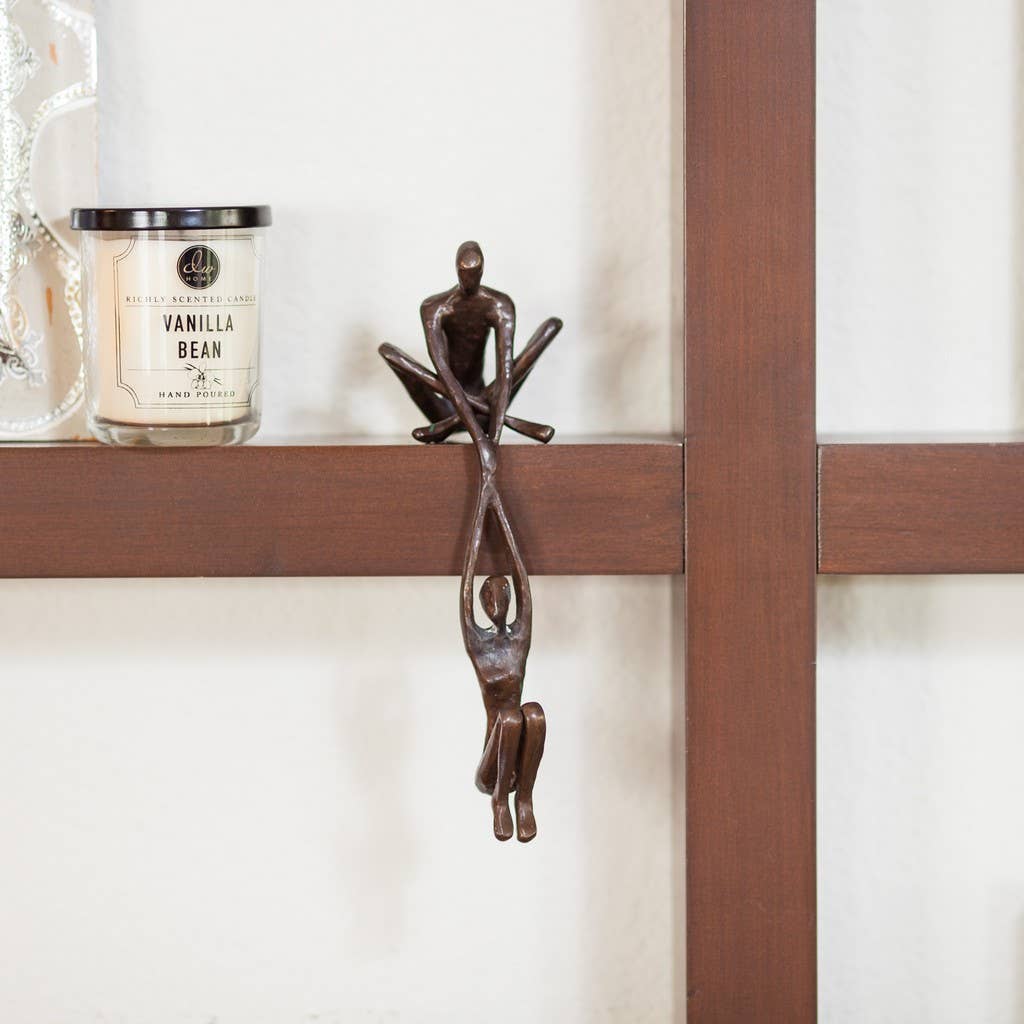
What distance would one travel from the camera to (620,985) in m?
0.44

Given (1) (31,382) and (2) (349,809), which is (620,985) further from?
(1) (31,382)

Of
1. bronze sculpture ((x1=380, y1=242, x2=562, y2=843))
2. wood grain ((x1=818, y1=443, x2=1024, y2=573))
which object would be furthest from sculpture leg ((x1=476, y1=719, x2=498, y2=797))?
wood grain ((x1=818, y1=443, x2=1024, y2=573))

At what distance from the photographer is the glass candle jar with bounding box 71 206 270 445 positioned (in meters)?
0.35

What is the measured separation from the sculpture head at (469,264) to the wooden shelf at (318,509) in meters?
0.05

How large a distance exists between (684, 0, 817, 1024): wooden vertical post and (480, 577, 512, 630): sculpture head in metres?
0.06

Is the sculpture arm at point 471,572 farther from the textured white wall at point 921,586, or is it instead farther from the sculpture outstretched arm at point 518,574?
the textured white wall at point 921,586

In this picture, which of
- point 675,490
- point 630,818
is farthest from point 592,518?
point 630,818

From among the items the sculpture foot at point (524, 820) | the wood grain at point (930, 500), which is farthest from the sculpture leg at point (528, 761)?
the wood grain at point (930, 500)

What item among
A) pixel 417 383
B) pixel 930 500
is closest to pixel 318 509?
pixel 417 383

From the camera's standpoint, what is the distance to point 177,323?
0.35m

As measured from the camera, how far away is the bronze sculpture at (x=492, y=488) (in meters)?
0.35

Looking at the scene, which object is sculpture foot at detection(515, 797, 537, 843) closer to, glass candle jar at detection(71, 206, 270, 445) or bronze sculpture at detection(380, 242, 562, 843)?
bronze sculpture at detection(380, 242, 562, 843)

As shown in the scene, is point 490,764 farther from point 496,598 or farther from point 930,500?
point 930,500

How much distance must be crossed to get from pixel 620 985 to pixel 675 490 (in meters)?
0.19
